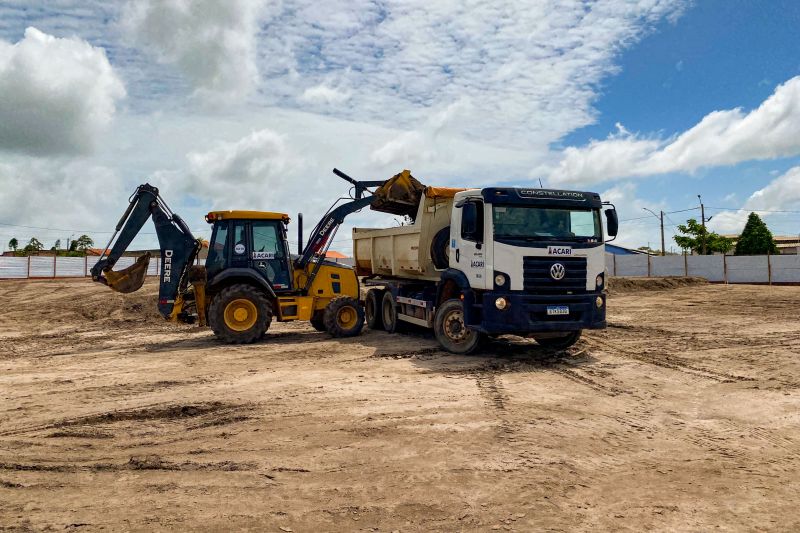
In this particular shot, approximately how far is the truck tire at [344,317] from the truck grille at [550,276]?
→ 5357mm

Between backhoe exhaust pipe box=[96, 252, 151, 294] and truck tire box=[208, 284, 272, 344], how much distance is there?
2.00 meters

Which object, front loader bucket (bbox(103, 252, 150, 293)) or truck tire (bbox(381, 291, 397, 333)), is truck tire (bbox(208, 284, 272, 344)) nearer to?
front loader bucket (bbox(103, 252, 150, 293))

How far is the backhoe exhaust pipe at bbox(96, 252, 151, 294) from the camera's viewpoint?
13156 mm

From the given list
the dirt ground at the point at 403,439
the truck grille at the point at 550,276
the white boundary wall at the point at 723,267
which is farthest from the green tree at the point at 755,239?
the truck grille at the point at 550,276

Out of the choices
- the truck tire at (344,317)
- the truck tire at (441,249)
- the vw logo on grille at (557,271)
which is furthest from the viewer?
the truck tire at (344,317)

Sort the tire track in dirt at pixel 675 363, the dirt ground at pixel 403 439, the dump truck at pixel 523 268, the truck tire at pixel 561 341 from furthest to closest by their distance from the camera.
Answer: the truck tire at pixel 561 341
the dump truck at pixel 523 268
the tire track in dirt at pixel 675 363
the dirt ground at pixel 403 439

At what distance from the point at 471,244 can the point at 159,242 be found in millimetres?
7205

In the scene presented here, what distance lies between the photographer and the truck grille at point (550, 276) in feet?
32.8

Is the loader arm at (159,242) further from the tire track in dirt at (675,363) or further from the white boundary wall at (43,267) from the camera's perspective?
the white boundary wall at (43,267)

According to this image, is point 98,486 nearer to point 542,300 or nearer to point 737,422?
point 737,422

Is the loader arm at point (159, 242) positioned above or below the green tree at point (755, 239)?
below

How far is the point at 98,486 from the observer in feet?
15.4

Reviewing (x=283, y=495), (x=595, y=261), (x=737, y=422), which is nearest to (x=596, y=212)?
(x=595, y=261)

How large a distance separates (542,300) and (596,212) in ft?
6.85
